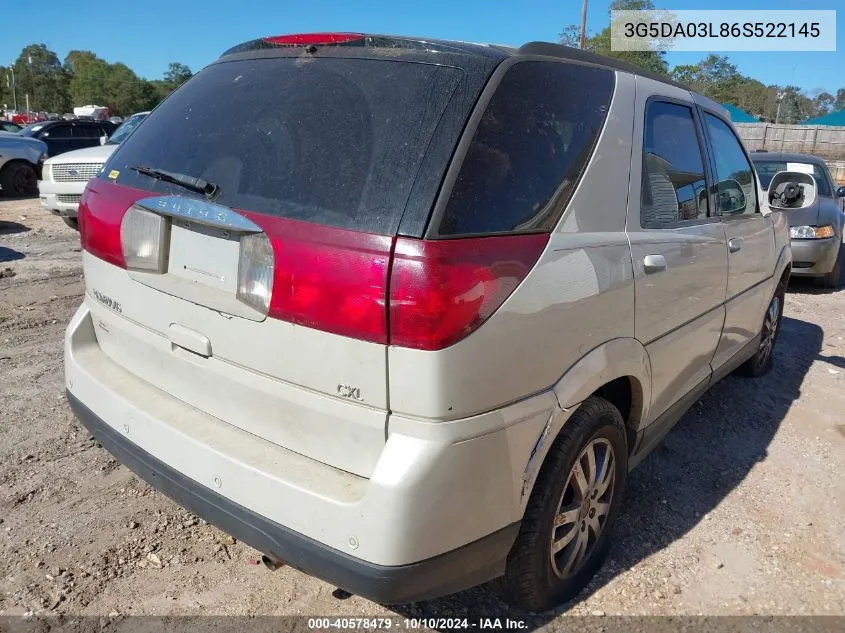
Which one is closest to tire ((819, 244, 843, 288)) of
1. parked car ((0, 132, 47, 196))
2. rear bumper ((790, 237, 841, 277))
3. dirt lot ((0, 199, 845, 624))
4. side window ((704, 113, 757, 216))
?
rear bumper ((790, 237, 841, 277))

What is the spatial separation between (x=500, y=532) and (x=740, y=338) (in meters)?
2.61

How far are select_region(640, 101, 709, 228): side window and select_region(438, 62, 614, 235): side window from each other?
1.32ft

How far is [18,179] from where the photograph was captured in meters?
14.4

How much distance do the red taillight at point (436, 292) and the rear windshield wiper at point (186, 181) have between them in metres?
0.71

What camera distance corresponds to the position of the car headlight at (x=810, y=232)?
26.3 ft

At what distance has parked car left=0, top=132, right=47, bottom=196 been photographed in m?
13.9

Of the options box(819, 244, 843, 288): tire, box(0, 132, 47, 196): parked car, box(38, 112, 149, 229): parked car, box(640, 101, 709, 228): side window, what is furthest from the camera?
box(0, 132, 47, 196): parked car

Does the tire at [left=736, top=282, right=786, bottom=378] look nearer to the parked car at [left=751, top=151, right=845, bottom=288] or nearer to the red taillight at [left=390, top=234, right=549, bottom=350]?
the parked car at [left=751, top=151, right=845, bottom=288]

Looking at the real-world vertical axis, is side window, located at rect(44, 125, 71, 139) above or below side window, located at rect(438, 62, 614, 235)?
above

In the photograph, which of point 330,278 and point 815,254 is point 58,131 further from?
point 330,278

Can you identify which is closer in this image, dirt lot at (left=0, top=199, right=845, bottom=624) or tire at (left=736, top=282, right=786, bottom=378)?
dirt lot at (left=0, top=199, right=845, bottom=624)

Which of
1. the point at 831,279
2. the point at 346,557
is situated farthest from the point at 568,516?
the point at 831,279

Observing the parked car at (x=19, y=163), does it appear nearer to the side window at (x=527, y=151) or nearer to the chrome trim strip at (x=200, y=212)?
the chrome trim strip at (x=200, y=212)

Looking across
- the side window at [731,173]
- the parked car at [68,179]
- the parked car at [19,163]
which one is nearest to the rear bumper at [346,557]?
the side window at [731,173]
